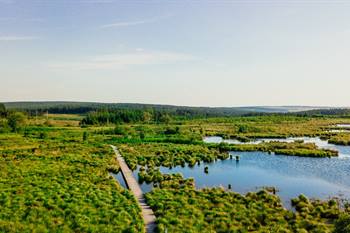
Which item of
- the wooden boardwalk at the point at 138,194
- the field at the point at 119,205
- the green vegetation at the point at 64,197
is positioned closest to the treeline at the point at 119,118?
the green vegetation at the point at 64,197

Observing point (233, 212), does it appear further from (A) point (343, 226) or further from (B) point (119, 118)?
(B) point (119, 118)

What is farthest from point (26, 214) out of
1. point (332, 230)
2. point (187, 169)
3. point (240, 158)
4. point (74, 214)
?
point (240, 158)

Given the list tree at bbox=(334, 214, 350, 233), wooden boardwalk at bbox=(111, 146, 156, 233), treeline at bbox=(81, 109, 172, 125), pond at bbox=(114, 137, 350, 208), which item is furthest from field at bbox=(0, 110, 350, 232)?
treeline at bbox=(81, 109, 172, 125)

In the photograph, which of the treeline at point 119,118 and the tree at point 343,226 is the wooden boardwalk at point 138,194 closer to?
the tree at point 343,226

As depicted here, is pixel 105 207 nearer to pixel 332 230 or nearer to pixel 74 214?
pixel 74 214

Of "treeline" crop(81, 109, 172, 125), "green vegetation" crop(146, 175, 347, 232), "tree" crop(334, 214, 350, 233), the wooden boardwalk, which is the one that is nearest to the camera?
"tree" crop(334, 214, 350, 233)

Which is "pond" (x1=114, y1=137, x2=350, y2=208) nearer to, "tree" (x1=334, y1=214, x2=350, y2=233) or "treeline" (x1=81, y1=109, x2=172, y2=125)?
"tree" (x1=334, y1=214, x2=350, y2=233)
